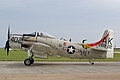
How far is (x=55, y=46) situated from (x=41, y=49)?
137cm

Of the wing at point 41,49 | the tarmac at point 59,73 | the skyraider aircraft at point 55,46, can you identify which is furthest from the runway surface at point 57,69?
the skyraider aircraft at point 55,46

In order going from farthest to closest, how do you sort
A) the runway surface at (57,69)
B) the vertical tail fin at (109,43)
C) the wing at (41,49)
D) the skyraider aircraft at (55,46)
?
the vertical tail fin at (109,43), the skyraider aircraft at (55,46), the wing at (41,49), the runway surface at (57,69)

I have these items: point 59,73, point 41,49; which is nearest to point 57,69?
point 59,73

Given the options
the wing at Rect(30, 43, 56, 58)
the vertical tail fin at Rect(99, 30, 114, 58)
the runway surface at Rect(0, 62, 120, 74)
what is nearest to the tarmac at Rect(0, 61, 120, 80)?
the runway surface at Rect(0, 62, 120, 74)

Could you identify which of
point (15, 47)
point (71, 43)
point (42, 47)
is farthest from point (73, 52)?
point (15, 47)

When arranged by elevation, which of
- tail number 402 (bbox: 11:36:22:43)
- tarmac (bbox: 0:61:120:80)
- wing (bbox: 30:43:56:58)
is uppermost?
tail number 402 (bbox: 11:36:22:43)

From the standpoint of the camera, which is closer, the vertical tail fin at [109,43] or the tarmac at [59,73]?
the tarmac at [59,73]

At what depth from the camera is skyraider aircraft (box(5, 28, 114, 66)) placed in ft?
80.0

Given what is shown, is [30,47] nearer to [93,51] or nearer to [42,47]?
[42,47]

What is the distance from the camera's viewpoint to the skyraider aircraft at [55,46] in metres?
24.4

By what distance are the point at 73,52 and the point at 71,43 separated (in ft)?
2.74

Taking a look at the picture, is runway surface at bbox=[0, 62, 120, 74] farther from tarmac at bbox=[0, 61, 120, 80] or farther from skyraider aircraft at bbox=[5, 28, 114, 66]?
skyraider aircraft at bbox=[5, 28, 114, 66]

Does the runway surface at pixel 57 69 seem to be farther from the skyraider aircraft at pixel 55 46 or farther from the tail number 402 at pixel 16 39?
the tail number 402 at pixel 16 39

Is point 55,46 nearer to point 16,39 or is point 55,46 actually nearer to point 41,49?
point 41,49
